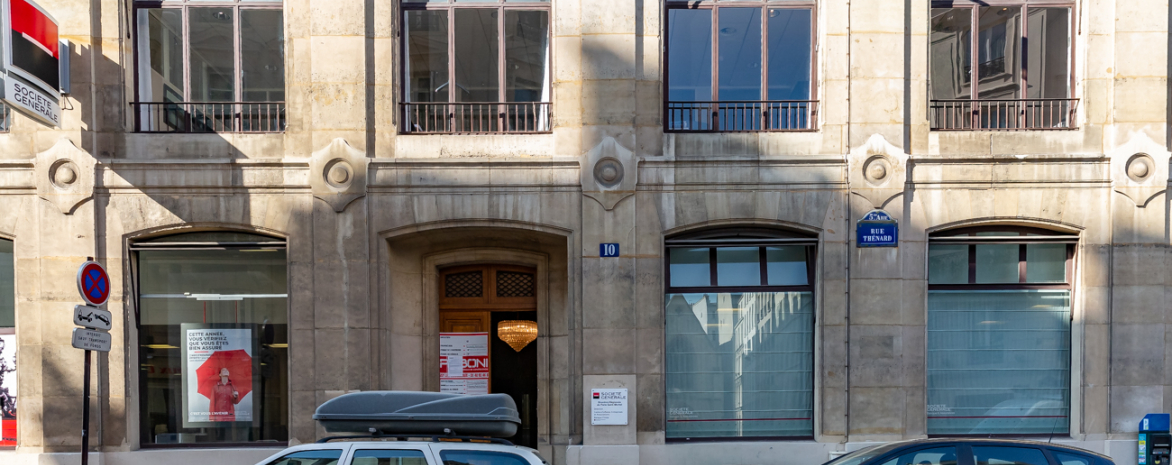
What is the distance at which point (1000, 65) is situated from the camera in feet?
39.3

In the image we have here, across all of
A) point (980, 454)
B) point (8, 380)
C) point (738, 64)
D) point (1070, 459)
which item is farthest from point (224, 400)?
point (1070, 459)

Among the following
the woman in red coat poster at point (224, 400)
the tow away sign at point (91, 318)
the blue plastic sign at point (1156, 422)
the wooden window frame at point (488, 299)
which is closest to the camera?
the tow away sign at point (91, 318)

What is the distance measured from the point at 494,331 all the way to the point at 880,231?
19.4 ft

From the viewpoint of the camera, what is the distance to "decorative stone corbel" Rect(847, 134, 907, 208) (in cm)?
1143

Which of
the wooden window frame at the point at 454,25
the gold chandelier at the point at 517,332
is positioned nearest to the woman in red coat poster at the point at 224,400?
the gold chandelier at the point at 517,332

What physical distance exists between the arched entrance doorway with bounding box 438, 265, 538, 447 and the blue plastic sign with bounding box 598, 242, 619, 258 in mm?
1743

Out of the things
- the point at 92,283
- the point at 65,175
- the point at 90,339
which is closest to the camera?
the point at 90,339

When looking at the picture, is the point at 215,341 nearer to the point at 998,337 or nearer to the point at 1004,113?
the point at 998,337

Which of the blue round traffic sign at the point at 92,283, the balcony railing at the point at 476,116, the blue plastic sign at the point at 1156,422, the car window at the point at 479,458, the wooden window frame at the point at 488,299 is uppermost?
the balcony railing at the point at 476,116

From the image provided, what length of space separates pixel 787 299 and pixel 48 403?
34.1 ft

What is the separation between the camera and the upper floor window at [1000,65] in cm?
1188

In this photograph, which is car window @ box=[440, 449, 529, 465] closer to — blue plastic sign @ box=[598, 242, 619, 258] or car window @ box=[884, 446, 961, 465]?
car window @ box=[884, 446, 961, 465]

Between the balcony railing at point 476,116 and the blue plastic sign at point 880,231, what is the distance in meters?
4.72

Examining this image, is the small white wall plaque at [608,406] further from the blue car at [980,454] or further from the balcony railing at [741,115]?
the blue car at [980,454]
